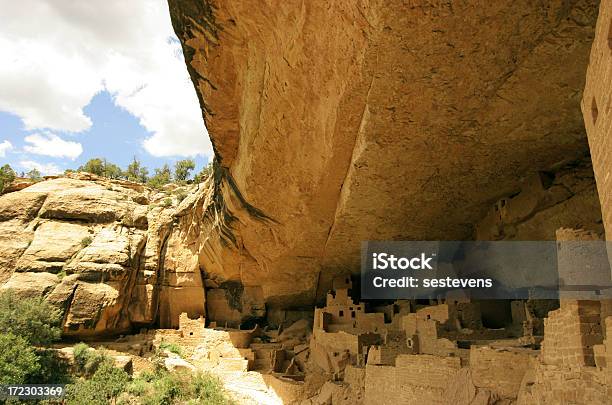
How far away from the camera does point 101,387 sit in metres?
11.7

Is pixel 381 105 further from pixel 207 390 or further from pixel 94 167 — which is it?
pixel 94 167

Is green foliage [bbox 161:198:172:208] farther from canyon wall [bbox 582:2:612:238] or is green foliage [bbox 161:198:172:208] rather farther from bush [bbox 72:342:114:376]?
canyon wall [bbox 582:2:612:238]

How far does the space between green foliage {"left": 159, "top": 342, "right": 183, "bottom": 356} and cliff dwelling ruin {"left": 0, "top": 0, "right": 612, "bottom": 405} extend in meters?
0.39

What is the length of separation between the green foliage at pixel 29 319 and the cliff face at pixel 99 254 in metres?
0.76

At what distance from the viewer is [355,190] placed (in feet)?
29.5

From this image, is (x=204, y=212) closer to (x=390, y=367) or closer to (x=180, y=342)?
(x=180, y=342)

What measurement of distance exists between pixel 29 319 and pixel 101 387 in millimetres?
3003

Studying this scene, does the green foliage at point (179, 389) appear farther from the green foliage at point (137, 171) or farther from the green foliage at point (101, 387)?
the green foliage at point (137, 171)

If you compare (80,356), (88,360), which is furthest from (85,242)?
(88,360)

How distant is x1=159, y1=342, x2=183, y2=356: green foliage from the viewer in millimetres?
14863

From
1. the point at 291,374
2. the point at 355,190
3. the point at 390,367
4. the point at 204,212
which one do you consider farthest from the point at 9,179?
the point at 390,367

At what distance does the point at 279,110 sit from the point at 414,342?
570 centimetres

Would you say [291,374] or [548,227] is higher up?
[548,227]

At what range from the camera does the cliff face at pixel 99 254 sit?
1434cm
